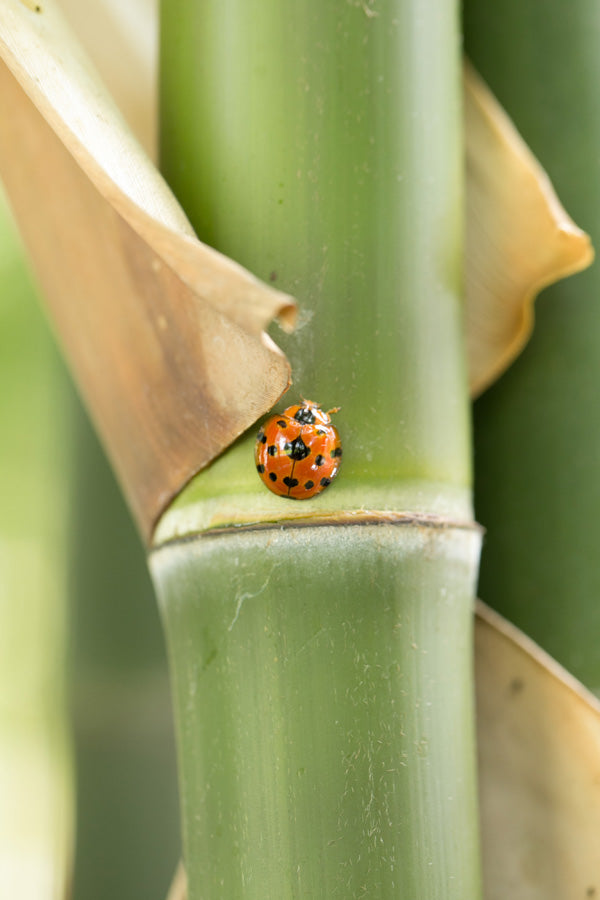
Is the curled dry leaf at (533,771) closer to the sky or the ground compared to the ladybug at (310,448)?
closer to the ground

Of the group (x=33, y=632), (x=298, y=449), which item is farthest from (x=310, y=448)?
(x=33, y=632)

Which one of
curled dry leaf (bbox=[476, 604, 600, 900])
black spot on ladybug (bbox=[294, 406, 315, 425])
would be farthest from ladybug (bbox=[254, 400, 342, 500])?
curled dry leaf (bbox=[476, 604, 600, 900])

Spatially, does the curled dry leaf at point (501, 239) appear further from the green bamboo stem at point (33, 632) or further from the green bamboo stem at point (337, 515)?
the green bamboo stem at point (33, 632)

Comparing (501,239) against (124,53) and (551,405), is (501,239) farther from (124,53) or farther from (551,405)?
(124,53)

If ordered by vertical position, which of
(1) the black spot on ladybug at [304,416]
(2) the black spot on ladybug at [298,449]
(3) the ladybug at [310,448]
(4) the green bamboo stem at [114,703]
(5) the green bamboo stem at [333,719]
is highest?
(2) the black spot on ladybug at [298,449]

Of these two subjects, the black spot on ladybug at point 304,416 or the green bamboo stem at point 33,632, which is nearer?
the black spot on ladybug at point 304,416

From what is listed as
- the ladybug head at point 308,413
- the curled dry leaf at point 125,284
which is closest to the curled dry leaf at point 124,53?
the curled dry leaf at point 125,284

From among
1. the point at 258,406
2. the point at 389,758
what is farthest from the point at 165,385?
the point at 389,758
